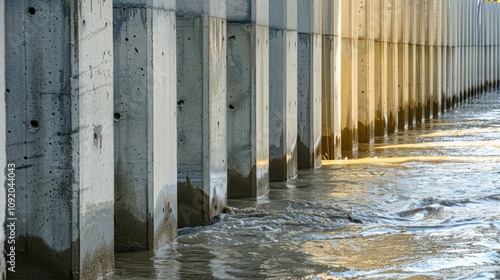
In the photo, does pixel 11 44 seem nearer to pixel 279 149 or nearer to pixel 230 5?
pixel 230 5

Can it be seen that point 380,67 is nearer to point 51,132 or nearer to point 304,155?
point 304,155

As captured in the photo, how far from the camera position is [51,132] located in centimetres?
789

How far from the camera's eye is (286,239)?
407 inches

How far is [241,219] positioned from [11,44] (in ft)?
13.4

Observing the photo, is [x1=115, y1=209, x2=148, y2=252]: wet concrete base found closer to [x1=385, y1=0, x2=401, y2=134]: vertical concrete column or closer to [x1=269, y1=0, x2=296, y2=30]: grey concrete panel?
[x1=269, y1=0, x2=296, y2=30]: grey concrete panel

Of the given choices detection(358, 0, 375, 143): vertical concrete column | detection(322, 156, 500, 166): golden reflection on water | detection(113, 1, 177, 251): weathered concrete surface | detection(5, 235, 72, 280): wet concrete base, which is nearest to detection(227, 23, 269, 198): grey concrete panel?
detection(113, 1, 177, 251): weathered concrete surface

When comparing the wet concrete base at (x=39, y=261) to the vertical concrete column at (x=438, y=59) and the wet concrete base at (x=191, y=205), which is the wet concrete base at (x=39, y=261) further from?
the vertical concrete column at (x=438, y=59)

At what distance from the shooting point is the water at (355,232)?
29.2 feet

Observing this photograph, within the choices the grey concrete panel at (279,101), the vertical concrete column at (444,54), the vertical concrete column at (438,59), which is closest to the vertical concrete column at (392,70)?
the vertical concrete column at (438,59)

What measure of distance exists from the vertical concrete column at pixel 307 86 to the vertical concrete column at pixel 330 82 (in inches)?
50.3

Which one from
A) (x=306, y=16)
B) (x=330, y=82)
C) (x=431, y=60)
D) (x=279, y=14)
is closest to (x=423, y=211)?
(x=279, y=14)

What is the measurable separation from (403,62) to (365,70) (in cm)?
670

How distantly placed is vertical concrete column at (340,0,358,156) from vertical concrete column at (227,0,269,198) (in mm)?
6526

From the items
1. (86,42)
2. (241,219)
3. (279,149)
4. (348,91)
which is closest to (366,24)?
(348,91)
